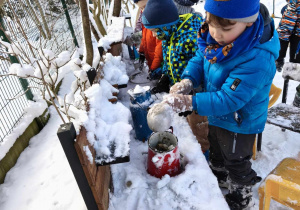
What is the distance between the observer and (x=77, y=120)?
129 centimetres

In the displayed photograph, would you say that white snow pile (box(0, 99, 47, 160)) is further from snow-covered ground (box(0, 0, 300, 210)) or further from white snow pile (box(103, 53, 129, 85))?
white snow pile (box(103, 53, 129, 85))

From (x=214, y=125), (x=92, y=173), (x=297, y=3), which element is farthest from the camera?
(x=297, y=3)

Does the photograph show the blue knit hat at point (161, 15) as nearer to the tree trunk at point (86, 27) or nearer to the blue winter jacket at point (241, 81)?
the blue winter jacket at point (241, 81)

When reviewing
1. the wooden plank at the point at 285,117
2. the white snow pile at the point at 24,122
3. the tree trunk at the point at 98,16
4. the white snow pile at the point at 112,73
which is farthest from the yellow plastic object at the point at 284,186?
→ the tree trunk at the point at 98,16

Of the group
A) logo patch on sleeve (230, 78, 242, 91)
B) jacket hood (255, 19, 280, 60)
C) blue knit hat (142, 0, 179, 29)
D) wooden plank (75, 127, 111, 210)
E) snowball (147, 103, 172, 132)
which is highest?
blue knit hat (142, 0, 179, 29)

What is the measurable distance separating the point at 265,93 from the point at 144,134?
3.30 ft

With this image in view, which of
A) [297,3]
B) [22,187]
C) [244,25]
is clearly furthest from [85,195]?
[297,3]

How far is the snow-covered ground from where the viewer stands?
154 centimetres

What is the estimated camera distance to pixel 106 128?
1445 millimetres

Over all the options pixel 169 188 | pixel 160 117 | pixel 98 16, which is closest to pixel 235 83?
pixel 160 117

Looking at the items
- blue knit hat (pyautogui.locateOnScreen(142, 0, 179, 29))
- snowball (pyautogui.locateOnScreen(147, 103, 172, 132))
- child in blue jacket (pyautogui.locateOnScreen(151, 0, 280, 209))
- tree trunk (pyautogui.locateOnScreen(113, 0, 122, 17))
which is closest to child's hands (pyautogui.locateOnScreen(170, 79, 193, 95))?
child in blue jacket (pyautogui.locateOnScreen(151, 0, 280, 209))

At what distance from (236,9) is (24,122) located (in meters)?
3.41

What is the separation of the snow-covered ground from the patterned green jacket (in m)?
0.53

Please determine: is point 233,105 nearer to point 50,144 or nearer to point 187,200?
point 187,200
